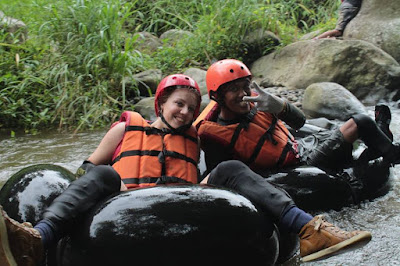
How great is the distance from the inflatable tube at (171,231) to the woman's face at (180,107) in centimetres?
79

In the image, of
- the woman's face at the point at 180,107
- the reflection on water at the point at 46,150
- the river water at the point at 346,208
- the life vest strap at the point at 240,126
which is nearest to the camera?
the river water at the point at 346,208

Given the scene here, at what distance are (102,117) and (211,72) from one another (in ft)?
11.1

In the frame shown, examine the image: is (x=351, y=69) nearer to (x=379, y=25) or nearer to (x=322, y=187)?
(x=379, y=25)

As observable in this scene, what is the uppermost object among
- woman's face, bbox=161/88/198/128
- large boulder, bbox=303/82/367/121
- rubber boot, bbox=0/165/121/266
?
woman's face, bbox=161/88/198/128

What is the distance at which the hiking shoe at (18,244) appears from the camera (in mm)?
1701

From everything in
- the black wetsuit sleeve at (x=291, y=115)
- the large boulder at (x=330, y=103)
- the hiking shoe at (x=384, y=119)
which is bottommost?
the large boulder at (x=330, y=103)

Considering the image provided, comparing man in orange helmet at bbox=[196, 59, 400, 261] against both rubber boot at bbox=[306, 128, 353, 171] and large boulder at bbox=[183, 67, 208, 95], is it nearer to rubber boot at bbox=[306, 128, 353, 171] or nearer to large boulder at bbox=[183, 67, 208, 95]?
rubber boot at bbox=[306, 128, 353, 171]

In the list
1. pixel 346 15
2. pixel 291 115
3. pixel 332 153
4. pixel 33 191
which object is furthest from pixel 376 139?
pixel 346 15

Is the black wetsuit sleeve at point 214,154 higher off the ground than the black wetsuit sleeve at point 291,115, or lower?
lower

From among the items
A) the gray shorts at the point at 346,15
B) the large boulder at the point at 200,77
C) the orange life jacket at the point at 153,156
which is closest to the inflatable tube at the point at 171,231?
the orange life jacket at the point at 153,156

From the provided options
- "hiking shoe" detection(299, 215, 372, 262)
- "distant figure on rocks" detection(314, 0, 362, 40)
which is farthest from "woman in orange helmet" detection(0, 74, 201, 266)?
"distant figure on rocks" detection(314, 0, 362, 40)

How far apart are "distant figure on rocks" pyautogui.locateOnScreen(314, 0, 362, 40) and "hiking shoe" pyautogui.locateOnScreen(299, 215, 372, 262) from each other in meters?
7.37

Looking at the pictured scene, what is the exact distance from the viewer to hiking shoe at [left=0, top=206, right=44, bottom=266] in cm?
170

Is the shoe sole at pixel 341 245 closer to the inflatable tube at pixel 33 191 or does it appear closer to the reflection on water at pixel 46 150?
the inflatable tube at pixel 33 191
